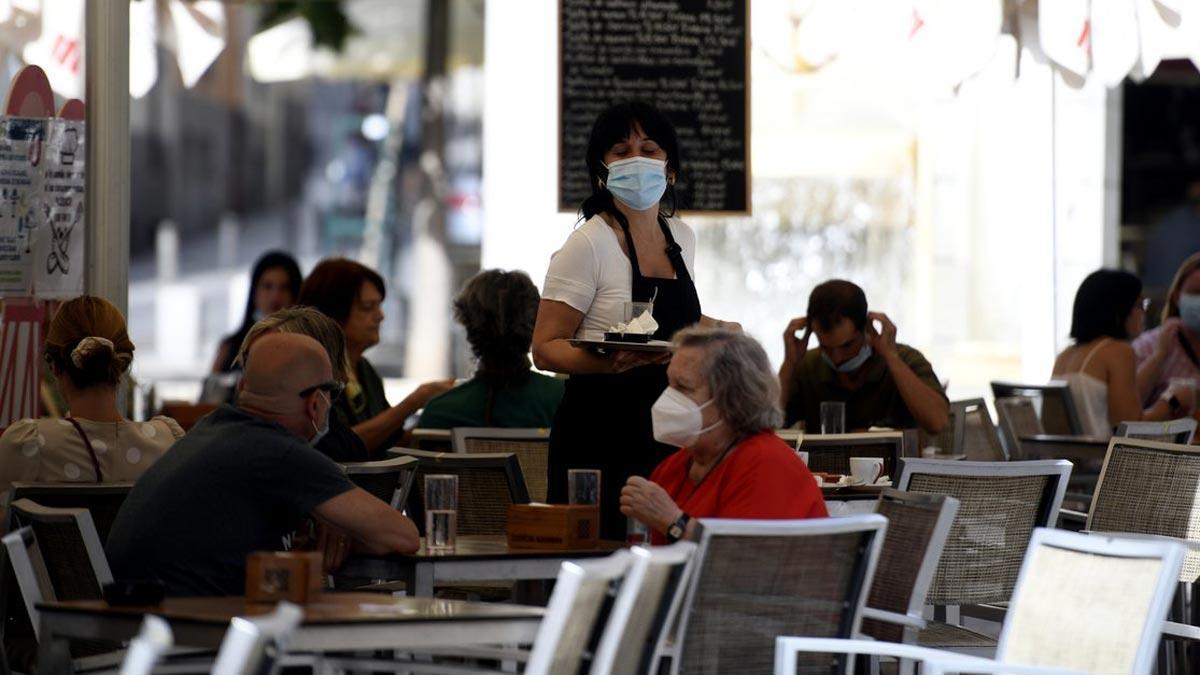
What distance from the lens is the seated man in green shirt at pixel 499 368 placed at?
598 centimetres

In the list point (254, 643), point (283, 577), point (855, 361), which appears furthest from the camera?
point (855, 361)

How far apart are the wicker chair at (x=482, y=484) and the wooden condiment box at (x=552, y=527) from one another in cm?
79

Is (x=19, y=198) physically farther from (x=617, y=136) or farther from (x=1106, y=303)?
(x=1106, y=303)

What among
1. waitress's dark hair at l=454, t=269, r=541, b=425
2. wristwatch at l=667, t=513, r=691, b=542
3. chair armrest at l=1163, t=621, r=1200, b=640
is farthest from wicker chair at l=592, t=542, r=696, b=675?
waitress's dark hair at l=454, t=269, r=541, b=425

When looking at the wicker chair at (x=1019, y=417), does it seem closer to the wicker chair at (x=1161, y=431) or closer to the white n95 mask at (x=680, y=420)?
the wicker chair at (x=1161, y=431)

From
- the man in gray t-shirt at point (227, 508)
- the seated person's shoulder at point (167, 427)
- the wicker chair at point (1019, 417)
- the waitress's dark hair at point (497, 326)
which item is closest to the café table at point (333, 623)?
the man in gray t-shirt at point (227, 508)

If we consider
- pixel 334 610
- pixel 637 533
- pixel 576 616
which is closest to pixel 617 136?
pixel 637 533

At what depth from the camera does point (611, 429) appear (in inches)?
187

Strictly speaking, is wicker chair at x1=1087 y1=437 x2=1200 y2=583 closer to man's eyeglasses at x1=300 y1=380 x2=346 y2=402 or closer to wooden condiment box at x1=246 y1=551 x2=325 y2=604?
man's eyeglasses at x1=300 y1=380 x2=346 y2=402

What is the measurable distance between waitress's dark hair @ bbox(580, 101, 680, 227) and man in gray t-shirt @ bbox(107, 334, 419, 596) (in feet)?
4.61

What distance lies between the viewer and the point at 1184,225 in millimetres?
13812

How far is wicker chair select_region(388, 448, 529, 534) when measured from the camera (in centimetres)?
488

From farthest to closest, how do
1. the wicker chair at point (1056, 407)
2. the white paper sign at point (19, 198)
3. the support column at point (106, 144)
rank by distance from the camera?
the wicker chair at point (1056, 407) → the support column at point (106, 144) → the white paper sign at point (19, 198)

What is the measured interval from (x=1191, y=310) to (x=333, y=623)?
5.92 m
